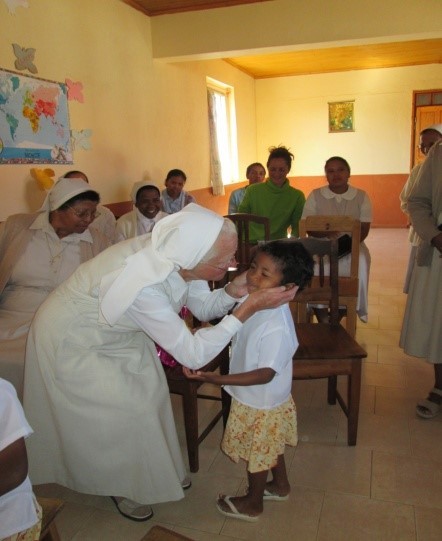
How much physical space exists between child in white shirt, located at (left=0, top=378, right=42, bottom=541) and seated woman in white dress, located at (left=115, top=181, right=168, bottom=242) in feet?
8.58

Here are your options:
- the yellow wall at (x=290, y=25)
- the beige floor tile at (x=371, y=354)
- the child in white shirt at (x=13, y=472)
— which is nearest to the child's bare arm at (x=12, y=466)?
the child in white shirt at (x=13, y=472)

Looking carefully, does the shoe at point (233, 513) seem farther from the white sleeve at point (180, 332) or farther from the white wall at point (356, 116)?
the white wall at point (356, 116)

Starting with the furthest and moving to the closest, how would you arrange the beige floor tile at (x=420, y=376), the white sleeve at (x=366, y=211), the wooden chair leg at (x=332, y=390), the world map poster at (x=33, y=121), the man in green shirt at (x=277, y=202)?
the man in green shirt at (x=277, y=202) < the white sleeve at (x=366, y=211) < the world map poster at (x=33, y=121) < the beige floor tile at (x=420, y=376) < the wooden chair leg at (x=332, y=390)

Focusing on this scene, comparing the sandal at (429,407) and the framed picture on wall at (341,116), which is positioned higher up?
the framed picture on wall at (341,116)

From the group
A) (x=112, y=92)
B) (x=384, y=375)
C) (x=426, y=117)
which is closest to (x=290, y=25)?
(x=112, y=92)

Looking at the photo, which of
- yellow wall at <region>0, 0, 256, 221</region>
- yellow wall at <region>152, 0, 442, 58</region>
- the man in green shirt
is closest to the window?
yellow wall at <region>0, 0, 256, 221</region>

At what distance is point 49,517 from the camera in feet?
3.75

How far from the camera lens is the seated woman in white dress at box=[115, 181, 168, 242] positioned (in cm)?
352

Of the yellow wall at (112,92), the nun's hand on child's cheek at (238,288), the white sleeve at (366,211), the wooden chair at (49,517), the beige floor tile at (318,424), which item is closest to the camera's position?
the wooden chair at (49,517)

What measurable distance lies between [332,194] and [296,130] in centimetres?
619

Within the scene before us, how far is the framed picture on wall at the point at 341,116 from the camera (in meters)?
8.78

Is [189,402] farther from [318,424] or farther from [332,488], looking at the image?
[318,424]

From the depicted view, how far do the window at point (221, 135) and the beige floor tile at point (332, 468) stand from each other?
5.33m

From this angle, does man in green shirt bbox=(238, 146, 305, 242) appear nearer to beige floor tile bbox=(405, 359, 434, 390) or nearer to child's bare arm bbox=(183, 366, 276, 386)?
beige floor tile bbox=(405, 359, 434, 390)
